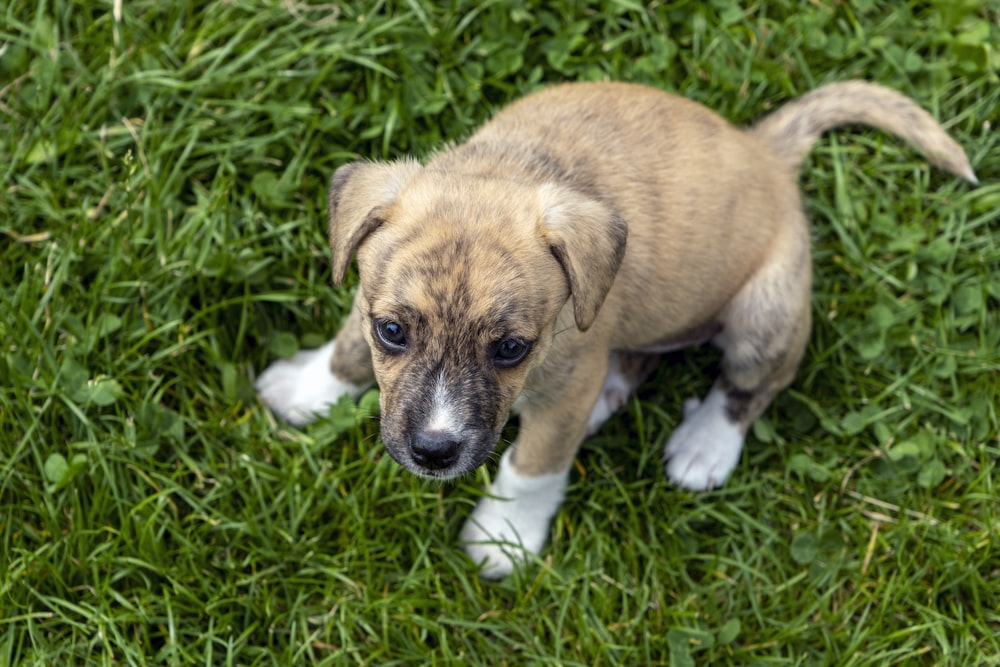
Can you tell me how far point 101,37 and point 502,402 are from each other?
3153 mm

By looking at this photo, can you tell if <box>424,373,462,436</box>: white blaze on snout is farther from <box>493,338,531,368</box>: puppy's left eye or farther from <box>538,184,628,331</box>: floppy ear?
<box>538,184,628,331</box>: floppy ear

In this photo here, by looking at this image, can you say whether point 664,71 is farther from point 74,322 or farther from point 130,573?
point 130,573

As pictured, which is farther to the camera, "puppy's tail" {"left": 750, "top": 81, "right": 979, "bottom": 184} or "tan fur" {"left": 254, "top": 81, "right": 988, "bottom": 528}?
"puppy's tail" {"left": 750, "top": 81, "right": 979, "bottom": 184}

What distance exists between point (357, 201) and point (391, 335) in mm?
524

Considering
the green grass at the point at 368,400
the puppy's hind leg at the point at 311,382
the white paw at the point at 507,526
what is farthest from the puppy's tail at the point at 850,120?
the puppy's hind leg at the point at 311,382

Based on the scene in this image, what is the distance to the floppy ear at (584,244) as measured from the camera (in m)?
3.82

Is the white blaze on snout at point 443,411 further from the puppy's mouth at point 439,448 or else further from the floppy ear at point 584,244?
the floppy ear at point 584,244

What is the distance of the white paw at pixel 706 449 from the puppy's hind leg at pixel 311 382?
1.51 meters

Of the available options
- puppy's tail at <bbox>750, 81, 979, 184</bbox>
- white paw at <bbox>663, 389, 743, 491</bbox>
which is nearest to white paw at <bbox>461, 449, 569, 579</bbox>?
white paw at <bbox>663, 389, 743, 491</bbox>

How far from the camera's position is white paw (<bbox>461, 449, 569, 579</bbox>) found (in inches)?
197

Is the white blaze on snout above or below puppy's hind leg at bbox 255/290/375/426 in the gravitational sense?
above

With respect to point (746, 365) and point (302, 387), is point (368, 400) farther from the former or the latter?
point (746, 365)

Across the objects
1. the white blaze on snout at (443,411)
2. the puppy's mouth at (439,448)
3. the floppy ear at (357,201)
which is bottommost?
the puppy's mouth at (439,448)

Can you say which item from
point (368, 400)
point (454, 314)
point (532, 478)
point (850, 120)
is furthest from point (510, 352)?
point (850, 120)
